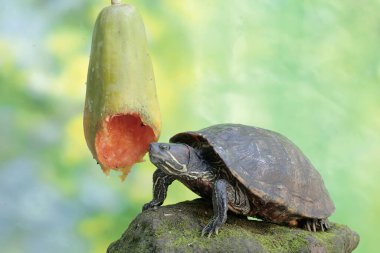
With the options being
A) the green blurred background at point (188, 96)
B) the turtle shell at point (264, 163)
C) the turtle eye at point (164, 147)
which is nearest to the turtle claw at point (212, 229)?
the turtle shell at point (264, 163)

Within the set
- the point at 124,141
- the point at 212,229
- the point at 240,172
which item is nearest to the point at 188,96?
the point at 124,141

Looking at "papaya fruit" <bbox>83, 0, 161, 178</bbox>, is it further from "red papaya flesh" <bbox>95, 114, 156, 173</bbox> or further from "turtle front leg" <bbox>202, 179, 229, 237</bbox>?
"turtle front leg" <bbox>202, 179, 229, 237</bbox>

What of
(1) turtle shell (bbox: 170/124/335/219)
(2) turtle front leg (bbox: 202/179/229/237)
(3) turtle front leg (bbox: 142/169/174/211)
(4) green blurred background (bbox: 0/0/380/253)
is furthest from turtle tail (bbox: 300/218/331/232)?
(4) green blurred background (bbox: 0/0/380/253)

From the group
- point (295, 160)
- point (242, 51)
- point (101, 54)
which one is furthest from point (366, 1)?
point (101, 54)

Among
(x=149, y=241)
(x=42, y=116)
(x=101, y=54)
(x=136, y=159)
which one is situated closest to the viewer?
(x=149, y=241)

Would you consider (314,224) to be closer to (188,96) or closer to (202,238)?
(202,238)

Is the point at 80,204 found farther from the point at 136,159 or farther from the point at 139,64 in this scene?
the point at 139,64
